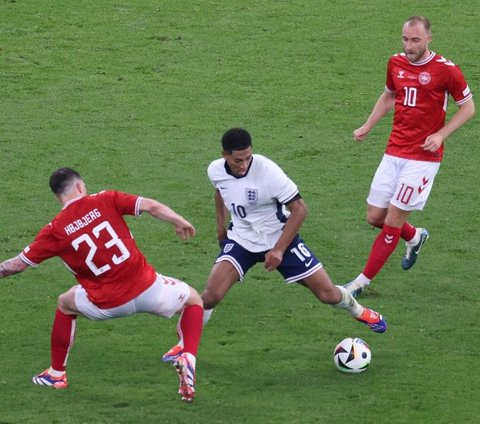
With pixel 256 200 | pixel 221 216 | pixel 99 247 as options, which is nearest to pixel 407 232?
pixel 221 216

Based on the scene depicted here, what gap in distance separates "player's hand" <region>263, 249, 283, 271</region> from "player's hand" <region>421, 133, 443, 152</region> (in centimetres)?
191

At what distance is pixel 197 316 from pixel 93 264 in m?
0.90

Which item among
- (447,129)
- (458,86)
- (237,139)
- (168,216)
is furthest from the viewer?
(458,86)

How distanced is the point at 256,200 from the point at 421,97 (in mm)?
2108

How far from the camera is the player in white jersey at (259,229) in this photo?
9.30 metres

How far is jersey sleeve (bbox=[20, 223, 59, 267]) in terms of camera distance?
8680mm

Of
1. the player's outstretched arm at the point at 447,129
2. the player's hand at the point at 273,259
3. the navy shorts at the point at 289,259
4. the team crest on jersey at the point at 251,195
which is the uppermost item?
the player's outstretched arm at the point at 447,129

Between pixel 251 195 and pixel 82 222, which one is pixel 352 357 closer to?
pixel 251 195

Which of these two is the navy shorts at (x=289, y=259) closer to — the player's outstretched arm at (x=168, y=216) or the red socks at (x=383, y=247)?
the player's outstretched arm at (x=168, y=216)

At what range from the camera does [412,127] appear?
10727 mm

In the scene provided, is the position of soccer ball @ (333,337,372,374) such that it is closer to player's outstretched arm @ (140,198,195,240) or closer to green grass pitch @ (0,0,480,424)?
green grass pitch @ (0,0,480,424)

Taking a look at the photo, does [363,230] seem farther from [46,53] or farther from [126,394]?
[46,53]

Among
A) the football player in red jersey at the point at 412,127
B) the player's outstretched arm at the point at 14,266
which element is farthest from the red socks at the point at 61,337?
the football player in red jersey at the point at 412,127

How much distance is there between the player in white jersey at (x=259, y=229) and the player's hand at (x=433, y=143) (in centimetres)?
148
